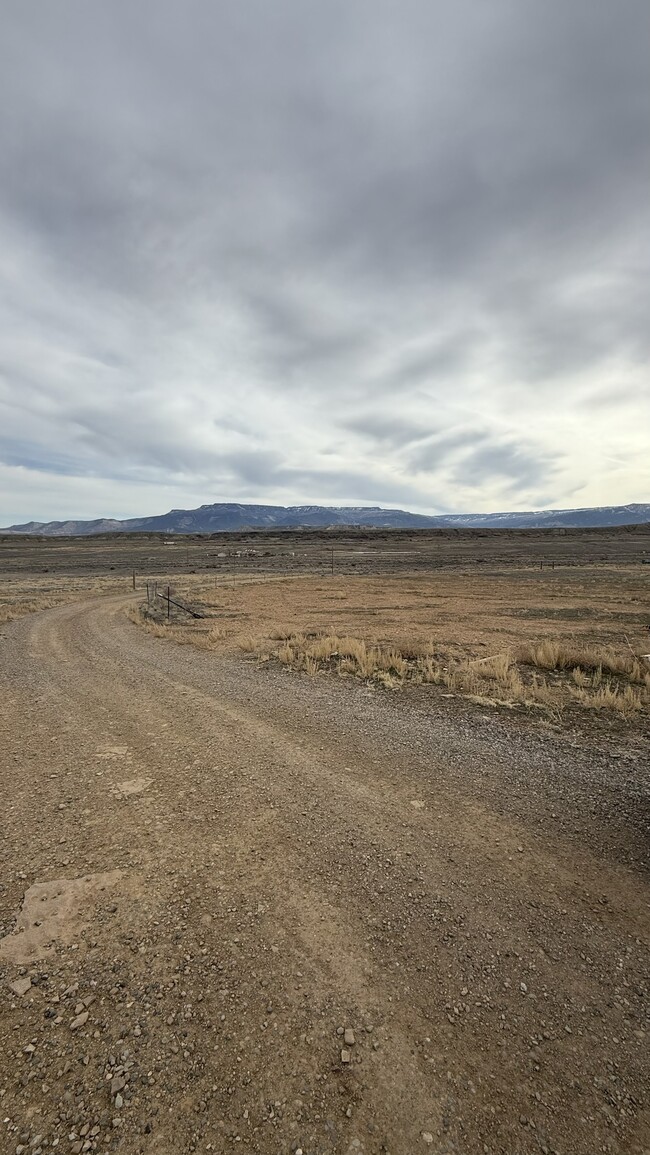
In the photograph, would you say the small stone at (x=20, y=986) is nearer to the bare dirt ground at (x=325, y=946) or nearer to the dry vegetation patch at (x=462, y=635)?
the bare dirt ground at (x=325, y=946)

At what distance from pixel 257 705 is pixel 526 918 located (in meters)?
6.74

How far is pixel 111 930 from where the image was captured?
13.5ft

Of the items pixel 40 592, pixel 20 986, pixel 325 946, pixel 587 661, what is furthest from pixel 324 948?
pixel 40 592

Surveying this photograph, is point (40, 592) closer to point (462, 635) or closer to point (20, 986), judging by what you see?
point (462, 635)

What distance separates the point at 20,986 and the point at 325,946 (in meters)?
2.36

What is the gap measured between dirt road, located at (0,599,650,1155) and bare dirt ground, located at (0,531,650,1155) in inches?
0.7

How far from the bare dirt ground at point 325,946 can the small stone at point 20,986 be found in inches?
1.0

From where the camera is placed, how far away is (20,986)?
3.57 meters

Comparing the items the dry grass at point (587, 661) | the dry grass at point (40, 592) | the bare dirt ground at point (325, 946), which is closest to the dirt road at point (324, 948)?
the bare dirt ground at point (325, 946)

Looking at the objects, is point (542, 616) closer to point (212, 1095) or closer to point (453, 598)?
point (453, 598)

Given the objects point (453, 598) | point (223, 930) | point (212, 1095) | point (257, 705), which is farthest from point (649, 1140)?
point (453, 598)

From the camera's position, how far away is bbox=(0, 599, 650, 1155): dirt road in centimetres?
275

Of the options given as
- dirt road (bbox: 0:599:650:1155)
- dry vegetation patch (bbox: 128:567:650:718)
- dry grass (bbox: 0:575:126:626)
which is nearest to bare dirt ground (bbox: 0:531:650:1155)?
dirt road (bbox: 0:599:650:1155)

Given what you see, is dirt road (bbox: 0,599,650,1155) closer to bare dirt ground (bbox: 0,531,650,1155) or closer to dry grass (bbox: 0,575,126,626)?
bare dirt ground (bbox: 0,531,650,1155)
